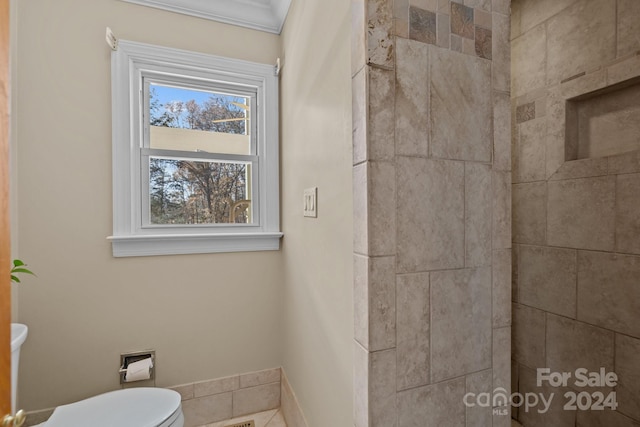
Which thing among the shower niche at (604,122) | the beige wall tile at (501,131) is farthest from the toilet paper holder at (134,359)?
the shower niche at (604,122)

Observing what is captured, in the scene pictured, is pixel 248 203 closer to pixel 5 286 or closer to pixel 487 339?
pixel 5 286

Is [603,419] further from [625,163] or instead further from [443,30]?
[443,30]

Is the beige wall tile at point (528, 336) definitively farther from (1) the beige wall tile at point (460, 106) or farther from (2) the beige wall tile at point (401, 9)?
(2) the beige wall tile at point (401, 9)

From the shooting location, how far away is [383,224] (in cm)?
81

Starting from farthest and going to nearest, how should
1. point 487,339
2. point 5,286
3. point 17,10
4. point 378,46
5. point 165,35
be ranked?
point 165,35
point 17,10
point 487,339
point 378,46
point 5,286

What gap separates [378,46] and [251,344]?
1690 millimetres

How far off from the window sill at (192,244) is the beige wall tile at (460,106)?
1.17 metres

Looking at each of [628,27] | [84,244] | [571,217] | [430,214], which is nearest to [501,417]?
[430,214]

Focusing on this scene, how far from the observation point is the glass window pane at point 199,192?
1.71 metres

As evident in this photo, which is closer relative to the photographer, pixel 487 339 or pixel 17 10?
pixel 487 339

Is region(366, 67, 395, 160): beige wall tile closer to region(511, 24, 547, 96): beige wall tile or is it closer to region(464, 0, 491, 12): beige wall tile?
region(464, 0, 491, 12): beige wall tile

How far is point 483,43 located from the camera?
93 centimetres

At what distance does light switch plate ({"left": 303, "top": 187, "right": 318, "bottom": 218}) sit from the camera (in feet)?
4.09

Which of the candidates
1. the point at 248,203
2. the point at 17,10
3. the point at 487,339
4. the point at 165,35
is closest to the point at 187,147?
the point at 248,203
